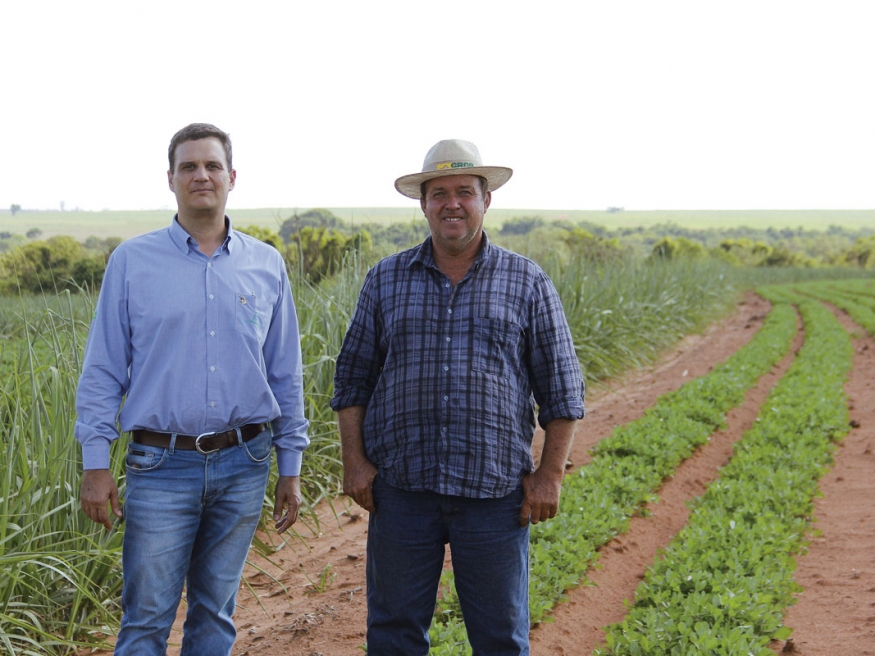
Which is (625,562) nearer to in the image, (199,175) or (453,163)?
(453,163)

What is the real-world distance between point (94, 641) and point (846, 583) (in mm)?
4166

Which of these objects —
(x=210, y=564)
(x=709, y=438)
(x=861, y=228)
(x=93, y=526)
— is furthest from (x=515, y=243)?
(x=861, y=228)

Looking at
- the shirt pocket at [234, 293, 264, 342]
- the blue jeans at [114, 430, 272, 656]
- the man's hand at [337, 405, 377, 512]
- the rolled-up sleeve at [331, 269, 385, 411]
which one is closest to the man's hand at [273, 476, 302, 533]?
the blue jeans at [114, 430, 272, 656]

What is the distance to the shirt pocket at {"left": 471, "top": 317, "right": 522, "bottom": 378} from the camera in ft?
8.47

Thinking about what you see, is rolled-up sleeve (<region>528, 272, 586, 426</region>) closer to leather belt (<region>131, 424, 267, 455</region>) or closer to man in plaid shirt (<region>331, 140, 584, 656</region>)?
man in plaid shirt (<region>331, 140, 584, 656</region>)

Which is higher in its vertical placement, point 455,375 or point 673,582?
point 455,375

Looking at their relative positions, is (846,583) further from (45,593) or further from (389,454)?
(45,593)

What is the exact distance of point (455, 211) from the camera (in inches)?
103

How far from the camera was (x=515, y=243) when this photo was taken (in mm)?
12516

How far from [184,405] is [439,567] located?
3.31ft

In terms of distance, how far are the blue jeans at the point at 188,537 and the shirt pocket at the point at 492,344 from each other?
2.64 ft

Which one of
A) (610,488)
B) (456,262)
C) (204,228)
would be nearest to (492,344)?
(456,262)

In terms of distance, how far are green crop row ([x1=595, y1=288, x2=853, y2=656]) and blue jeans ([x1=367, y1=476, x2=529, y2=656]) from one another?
4.24ft

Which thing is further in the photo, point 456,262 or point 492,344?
point 456,262
